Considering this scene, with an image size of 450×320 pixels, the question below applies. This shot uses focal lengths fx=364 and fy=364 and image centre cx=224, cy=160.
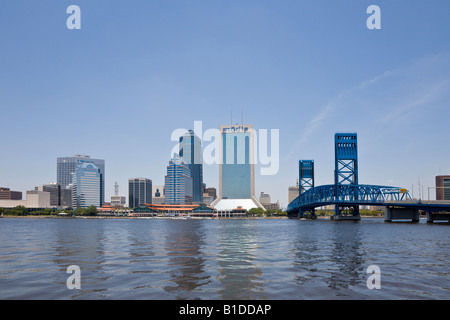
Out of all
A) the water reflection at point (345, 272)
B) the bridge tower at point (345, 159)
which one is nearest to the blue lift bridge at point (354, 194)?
the bridge tower at point (345, 159)

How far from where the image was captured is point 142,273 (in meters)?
25.5

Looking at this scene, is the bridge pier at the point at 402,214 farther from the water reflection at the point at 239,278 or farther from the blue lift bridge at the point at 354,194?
the water reflection at the point at 239,278

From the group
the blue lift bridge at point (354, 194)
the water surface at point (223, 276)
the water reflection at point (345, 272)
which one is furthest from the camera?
the blue lift bridge at point (354, 194)

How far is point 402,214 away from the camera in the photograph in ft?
478

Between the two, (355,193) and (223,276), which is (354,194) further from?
(223,276)

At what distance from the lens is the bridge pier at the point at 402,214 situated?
144 m

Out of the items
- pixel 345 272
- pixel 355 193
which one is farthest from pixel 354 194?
pixel 345 272

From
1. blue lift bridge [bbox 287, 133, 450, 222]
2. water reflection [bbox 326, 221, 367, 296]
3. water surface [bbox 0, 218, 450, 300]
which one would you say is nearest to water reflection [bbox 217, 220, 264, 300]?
water surface [bbox 0, 218, 450, 300]

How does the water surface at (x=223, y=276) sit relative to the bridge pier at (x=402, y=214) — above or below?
above

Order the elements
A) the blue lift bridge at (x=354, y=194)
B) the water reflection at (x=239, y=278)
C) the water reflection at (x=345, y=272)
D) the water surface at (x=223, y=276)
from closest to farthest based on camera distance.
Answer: the water reflection at (x=239, y=278) → the water surface at (x=223, y=276) → the water reflection at (x=345, y=272) → the blue lift bridge at (x=354, y=194)

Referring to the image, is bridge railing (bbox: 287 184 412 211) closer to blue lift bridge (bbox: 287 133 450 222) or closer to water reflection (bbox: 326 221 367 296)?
blue lift bridge (bbox: 287 133 450 222)
